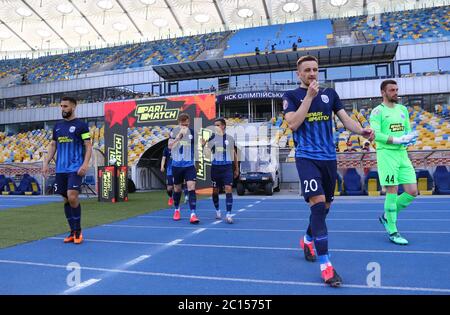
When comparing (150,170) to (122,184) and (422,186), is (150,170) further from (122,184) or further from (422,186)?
(422,186)

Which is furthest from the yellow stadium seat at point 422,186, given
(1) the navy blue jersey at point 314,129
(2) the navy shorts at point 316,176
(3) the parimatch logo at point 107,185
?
(1) the navy blue jersey at point 314,129

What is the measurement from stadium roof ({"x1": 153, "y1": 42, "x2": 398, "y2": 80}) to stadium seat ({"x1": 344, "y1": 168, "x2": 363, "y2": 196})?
15774mm

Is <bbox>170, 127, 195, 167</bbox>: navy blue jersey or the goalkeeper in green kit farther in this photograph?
<bbox>170, 127, 195, 167</bbox>: navy blue jersey

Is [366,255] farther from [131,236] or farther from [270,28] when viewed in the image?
[270,28]

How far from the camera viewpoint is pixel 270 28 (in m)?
35.9

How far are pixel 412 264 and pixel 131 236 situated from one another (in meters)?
3.92

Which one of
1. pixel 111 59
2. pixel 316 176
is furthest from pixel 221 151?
pixel 111 59

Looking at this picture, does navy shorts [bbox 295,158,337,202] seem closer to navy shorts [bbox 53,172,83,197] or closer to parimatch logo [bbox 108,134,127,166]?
navy shorts [bbox 53,172,83,197]

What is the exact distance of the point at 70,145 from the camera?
5.33 metres

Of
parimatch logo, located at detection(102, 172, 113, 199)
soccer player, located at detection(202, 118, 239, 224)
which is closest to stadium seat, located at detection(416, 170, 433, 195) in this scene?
soccer player, located at detection(202, 118, 239, 224)

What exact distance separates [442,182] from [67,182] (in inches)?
512

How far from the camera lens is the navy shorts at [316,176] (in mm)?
3252

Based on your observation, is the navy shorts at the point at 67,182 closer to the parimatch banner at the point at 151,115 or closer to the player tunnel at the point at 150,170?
the parimatch banner at the point at 151,115

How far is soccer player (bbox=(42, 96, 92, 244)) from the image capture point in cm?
522
